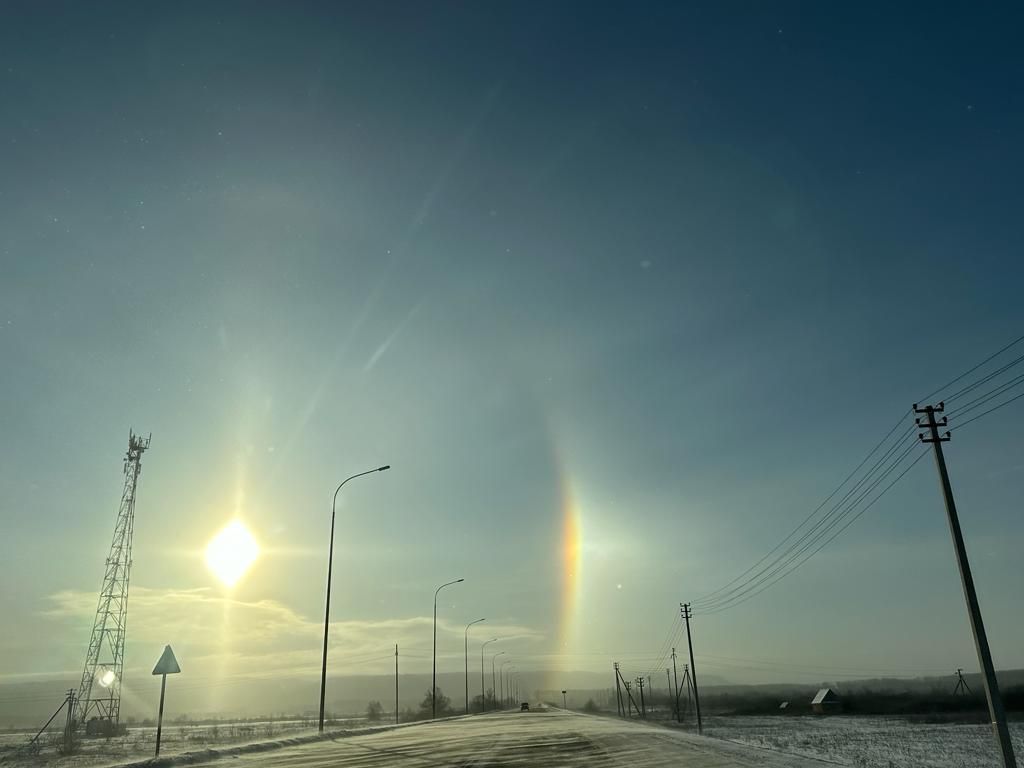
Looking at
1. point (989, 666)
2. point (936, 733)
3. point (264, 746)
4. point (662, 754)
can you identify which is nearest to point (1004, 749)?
point (989, 666)

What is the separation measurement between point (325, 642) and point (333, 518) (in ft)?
22.8

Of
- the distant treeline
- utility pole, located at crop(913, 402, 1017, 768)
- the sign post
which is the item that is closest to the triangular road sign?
the sign post

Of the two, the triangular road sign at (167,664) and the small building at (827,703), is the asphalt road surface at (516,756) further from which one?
the small building at (827,703)

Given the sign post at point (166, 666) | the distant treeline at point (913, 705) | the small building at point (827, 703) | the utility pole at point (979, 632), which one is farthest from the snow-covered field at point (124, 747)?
the small building at point (827, 703)

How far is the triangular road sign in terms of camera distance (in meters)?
24.7

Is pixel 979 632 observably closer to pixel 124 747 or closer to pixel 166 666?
pixel 166 666

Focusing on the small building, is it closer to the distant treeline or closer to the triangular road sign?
the distant treeline

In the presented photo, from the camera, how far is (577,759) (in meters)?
20.8

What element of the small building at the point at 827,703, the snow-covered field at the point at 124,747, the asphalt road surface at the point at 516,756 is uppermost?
the asphalt road surface at the point at 516,756

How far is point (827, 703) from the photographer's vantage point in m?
122

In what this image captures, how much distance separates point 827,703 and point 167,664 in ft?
406

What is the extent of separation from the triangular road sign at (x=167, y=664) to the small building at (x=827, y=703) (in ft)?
386

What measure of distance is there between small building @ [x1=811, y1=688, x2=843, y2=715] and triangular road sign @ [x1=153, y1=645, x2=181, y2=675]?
117676mm

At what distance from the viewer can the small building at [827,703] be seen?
120 meters
